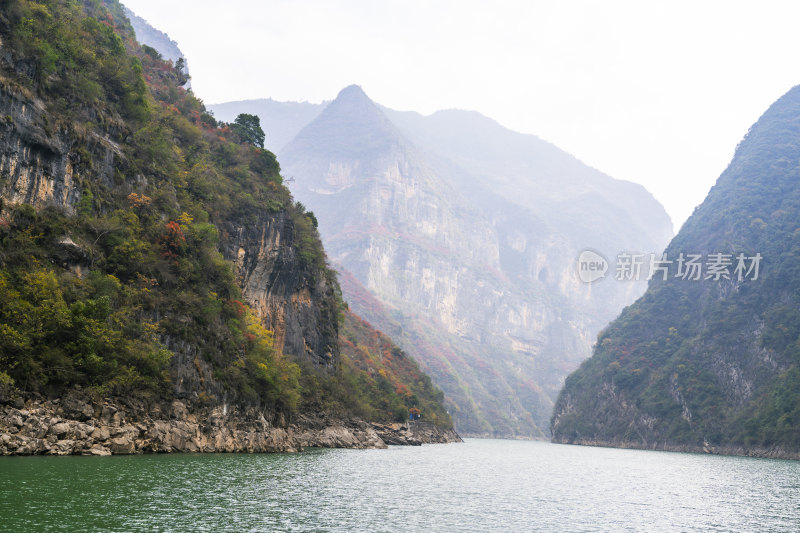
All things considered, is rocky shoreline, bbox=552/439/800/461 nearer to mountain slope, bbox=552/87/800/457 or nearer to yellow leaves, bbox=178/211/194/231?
mountain slope, bbox=552/87/800/457

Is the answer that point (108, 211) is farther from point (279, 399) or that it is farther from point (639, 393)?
point (639, 393)

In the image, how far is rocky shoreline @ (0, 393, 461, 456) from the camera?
33938mm

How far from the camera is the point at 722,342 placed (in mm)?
117750

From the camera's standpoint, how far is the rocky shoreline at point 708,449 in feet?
298

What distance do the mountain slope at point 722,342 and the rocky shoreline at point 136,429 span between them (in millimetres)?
74426

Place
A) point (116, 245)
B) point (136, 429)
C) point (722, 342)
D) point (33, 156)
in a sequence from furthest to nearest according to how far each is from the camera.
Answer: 1. point (722, 342)
2. point (116, 245)
3. point (33, 156)
4. point (136, 429)

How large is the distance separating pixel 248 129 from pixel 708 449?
303ft

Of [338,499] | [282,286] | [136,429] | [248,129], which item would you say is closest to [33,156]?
[136,429]

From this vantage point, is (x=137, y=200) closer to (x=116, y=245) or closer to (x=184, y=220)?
(x=184, y=220)

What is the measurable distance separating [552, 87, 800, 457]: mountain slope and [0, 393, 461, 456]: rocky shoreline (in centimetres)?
7443

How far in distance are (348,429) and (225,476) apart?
156 feet

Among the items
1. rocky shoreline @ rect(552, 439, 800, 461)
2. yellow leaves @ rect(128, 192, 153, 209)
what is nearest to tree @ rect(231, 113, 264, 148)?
yellow leaves @ rect(128, 192, 153, 209)

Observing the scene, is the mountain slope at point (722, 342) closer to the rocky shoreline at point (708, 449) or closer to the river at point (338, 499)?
the rocky shoreline at point (708, 449)

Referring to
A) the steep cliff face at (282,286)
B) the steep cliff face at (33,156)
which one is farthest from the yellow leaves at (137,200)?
the steep cliff face at (282,286)
